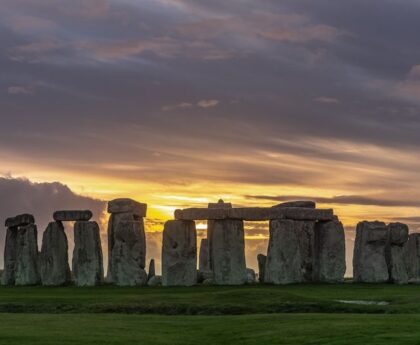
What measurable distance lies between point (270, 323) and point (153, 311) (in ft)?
23.5

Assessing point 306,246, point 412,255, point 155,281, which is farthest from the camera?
point 412,255

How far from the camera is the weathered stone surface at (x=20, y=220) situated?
171 ft

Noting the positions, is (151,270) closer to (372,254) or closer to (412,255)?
(372,254)

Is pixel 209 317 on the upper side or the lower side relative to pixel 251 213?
lower

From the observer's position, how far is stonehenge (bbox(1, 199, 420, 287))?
4934 cm

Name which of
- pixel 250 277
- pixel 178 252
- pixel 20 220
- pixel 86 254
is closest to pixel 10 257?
pixel 20 220

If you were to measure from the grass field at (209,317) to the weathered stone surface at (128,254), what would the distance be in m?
4.09

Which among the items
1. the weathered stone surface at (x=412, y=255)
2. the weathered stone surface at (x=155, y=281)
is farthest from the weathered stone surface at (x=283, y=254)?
the weathered stone surface at (x=412, y=255)

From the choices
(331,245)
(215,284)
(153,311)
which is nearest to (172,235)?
(215,284)

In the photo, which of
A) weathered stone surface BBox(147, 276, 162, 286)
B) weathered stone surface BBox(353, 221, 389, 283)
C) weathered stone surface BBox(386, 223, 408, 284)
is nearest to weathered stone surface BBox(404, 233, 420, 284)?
weathered stone surface BBox(386, 223, 408, 284)

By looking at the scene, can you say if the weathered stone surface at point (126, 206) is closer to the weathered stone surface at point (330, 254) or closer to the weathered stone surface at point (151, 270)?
the weathered stone surface at point (151, 270)

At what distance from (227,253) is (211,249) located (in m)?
1.13

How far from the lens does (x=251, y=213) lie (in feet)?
164

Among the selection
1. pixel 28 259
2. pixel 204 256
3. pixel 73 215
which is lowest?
pixel 28 259
